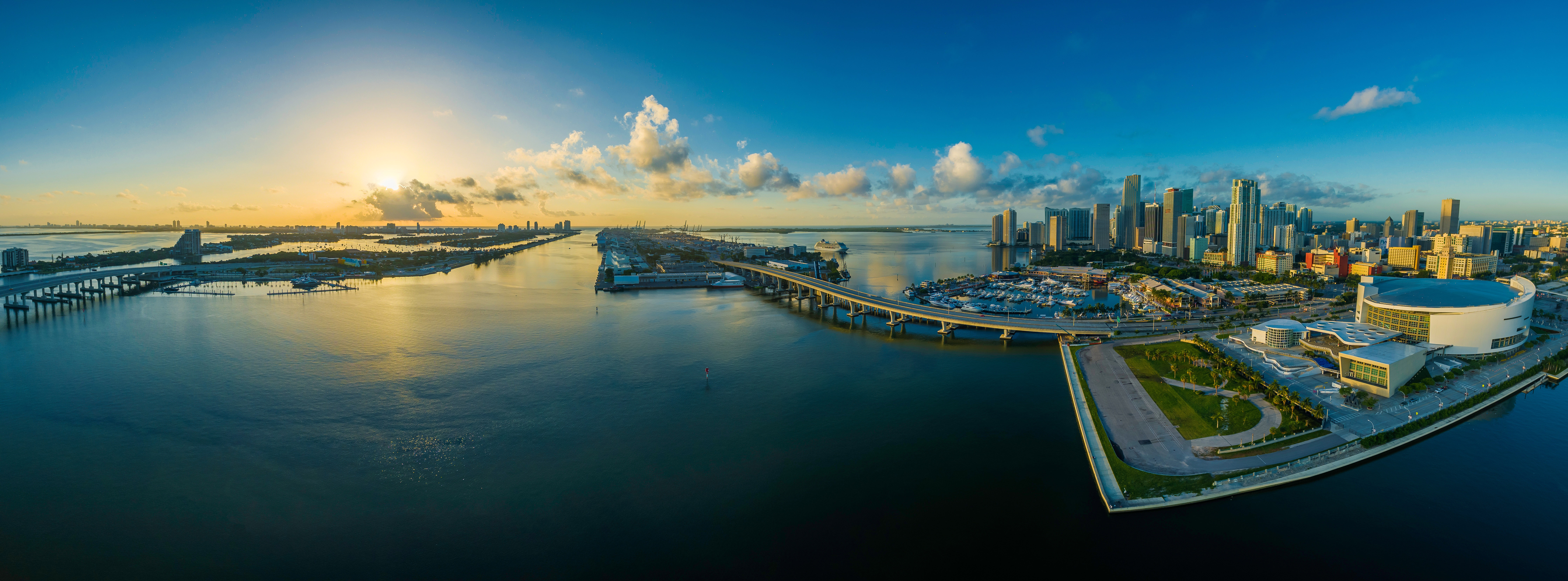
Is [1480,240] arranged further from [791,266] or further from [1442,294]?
[791,266]

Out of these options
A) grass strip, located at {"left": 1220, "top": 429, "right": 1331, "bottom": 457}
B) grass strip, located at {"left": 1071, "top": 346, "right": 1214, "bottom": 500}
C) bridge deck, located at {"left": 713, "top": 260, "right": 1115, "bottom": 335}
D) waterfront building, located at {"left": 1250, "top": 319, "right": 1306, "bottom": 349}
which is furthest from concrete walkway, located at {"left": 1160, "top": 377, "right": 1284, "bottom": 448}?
bridge deck, located at {"left": 713, "top": 260, "right": 1115, "bottom": 335}

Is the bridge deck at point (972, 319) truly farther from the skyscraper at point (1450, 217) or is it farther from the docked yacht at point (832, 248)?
the skyscraper at point (1450, 217)

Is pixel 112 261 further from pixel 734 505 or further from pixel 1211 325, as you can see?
pixel 1211 325

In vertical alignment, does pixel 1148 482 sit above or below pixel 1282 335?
below

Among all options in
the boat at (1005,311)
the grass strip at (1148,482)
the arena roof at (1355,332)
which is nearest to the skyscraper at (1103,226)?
the boat at (1005,311)

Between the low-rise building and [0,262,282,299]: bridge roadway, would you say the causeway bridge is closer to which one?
[0,262,282,299]: bridge roadway

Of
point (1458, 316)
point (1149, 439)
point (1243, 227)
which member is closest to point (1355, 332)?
point (1458, 316)

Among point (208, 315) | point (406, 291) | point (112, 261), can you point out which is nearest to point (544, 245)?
point (112, 261)
